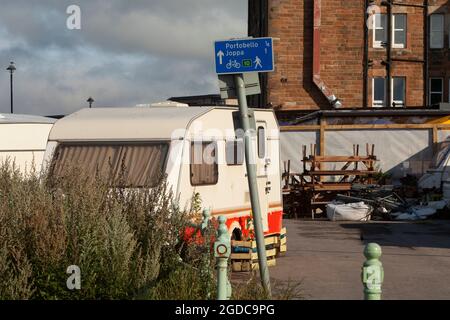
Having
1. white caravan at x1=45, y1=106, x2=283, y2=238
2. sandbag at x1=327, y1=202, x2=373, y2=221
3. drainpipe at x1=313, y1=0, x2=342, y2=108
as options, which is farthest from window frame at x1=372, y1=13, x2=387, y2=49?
white caravan at x1=45, y1=106, x2=283, y2=238

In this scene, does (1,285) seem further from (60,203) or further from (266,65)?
(266,65)

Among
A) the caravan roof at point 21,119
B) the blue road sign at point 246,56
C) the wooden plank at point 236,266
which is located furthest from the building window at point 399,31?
the blue road sign at point 246,56

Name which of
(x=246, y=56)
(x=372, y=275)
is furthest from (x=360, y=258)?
(x=372, y=275)

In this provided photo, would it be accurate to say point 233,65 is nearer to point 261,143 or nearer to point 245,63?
point 245,63

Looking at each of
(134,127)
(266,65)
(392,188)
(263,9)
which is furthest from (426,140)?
(266,65)

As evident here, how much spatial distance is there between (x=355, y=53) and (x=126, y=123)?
26.8 m

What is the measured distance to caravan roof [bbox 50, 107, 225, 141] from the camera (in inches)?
534

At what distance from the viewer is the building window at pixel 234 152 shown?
14633 millimetres

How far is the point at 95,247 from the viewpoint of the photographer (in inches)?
348

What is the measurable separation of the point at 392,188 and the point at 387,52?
14.1 meters

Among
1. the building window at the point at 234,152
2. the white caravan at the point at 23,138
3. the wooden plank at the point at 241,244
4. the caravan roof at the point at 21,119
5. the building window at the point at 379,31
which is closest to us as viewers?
the wooden plank at the point at 241,244

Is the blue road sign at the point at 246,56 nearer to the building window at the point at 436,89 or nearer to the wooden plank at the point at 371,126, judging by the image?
the wooden plank at the point at 371,126

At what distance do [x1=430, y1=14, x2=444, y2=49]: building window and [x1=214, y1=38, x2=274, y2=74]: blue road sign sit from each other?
33.0 metres

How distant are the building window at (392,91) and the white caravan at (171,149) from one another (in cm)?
2576
